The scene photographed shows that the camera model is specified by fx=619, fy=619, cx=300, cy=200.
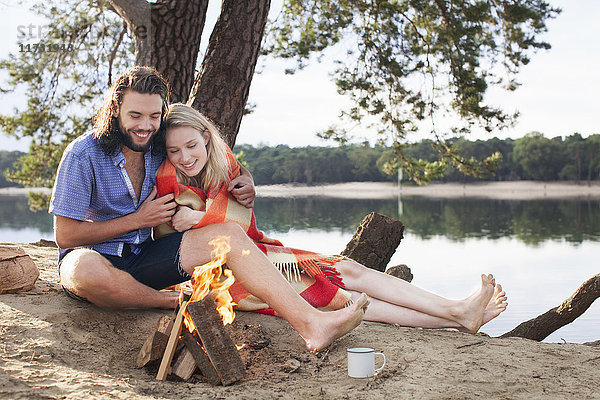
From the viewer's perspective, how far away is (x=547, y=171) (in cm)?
4247

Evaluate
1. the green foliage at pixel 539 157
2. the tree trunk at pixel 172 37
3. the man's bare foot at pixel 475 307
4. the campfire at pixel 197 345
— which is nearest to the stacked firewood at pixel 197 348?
the campfire at pixel 197 345

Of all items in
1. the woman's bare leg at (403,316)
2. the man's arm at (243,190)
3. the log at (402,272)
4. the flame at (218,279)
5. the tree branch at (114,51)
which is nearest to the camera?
the flame at (218,279)

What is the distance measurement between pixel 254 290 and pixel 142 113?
114 cm

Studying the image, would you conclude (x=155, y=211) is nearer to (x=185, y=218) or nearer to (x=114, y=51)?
(x=185, y=218)

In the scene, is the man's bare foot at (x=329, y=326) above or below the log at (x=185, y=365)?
above

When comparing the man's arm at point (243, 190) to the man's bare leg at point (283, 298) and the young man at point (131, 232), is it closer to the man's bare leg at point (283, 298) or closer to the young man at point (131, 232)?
the young man at point (131, 232)

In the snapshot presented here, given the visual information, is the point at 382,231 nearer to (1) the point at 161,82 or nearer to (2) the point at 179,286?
(2) the point at 179,286

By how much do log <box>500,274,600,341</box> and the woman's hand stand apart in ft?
9.03

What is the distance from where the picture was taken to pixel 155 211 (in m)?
3.38

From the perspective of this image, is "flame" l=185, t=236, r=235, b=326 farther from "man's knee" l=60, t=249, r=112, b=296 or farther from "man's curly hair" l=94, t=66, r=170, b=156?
"man's curly hair" l=94, t=66, r=170, b=156

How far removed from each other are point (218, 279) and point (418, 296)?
1.31m

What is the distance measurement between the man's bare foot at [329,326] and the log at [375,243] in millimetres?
2627

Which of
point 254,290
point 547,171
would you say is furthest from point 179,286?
point 547,171

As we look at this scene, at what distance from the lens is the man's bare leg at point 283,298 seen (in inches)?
119
